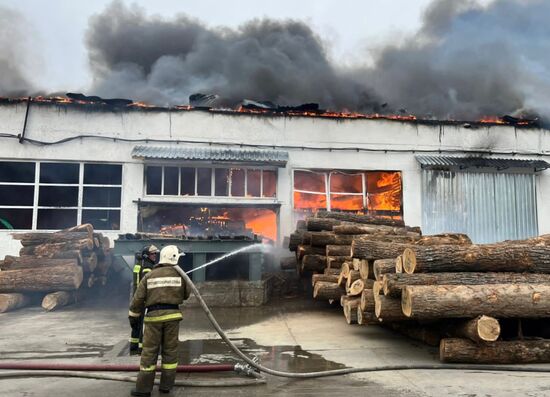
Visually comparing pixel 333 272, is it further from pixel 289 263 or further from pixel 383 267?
pixel 383 267

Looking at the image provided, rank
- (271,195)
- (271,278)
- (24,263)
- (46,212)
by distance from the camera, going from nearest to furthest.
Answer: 1. (24,263)
2. (271,278)
3. (46,212)
4. (271,195)

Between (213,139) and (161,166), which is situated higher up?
(213,139)

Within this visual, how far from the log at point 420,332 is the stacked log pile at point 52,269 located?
7304 millimetres

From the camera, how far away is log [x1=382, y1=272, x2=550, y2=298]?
5.87m

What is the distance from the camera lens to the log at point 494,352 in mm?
5441

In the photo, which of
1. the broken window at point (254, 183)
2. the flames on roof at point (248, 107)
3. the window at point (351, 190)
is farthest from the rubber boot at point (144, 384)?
the flames on roof at point (248, 107)

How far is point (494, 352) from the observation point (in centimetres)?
548

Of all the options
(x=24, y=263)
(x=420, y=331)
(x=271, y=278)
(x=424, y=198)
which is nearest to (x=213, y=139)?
(x=271, y=278)

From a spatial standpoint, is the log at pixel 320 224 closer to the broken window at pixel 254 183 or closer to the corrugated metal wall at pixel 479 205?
the broken window at pixel 254 183

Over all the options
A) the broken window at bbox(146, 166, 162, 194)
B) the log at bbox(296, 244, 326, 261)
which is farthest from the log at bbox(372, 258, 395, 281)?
the broken window at bbox(146, 166, 162, 194)

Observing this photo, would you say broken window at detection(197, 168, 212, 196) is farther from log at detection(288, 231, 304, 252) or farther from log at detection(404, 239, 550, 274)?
log at detection(404, 239, 550, 274)

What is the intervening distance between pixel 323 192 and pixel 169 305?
9.47m

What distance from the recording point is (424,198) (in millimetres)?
13734

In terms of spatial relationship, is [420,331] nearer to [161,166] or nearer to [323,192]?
[323,192]
